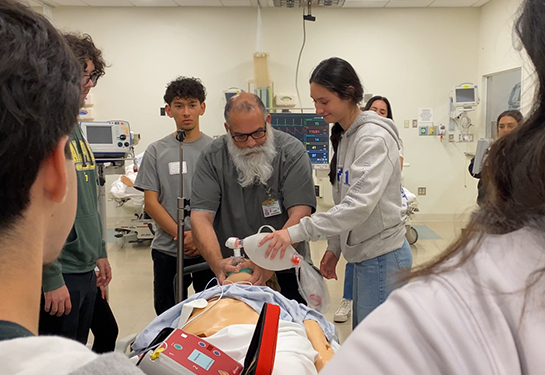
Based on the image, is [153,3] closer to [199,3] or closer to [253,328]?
[199,3]

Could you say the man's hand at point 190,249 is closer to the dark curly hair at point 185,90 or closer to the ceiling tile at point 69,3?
the dark curly hair at point 185,90

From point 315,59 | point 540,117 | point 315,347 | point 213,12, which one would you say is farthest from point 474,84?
point 540,117

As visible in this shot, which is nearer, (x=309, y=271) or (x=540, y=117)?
(x=540, y=117)

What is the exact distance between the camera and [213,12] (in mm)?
6309

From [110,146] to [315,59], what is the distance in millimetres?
3868

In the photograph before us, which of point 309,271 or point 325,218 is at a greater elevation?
point 325,218

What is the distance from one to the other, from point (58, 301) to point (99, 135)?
1953 millimetres

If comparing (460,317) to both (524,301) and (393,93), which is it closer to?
(524,301)

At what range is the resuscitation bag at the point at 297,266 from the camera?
2.03 meters

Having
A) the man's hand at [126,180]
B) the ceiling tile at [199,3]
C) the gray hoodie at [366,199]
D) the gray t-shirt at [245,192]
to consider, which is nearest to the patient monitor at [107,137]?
the man's hand at [126,180]

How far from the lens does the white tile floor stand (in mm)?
3393

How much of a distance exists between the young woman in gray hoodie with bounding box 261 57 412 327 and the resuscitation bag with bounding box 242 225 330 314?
14cm

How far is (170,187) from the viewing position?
8.86ft

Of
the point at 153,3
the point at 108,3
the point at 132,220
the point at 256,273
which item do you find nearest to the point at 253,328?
the point at 256,273
